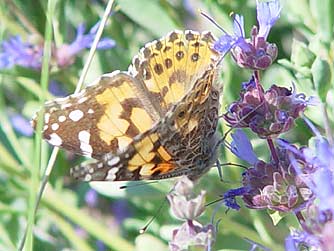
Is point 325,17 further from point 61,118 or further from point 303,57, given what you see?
point 61,118

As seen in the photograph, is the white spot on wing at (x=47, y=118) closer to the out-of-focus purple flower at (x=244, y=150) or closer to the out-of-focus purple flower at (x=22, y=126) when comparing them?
the out-of-focus purple flower at (x=244, y=150)

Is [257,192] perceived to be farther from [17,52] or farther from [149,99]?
[17,52]

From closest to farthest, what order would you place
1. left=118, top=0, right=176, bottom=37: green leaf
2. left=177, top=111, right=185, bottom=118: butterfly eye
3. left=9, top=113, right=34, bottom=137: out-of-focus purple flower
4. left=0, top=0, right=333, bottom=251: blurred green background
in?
left=177, top=111, right=185, bottom=118: butterfly eye, left=0, top=0, right=333, bottom=251: blurred green background, left=118, top=0, right=176, bottom=37: green leaf, left=9, top=113, right=34, bottom=137: out-of-focus purple flower

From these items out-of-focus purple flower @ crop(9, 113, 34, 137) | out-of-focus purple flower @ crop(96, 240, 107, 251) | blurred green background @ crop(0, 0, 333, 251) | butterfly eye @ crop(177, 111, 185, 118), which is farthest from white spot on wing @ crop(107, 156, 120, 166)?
out-of-focus purple flower @ crop(9, 113, 34, 137)

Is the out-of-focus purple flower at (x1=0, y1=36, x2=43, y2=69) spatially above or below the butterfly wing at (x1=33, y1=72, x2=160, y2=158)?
above

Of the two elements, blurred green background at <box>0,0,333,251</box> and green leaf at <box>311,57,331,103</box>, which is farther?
blurred green background at <box>0,0,333,251</box>

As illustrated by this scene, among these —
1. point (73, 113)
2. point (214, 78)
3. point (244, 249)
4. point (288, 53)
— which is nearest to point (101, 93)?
point (73, 113)

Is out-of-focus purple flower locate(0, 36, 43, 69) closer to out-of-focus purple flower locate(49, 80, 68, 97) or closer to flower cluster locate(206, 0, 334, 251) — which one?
out-of-focus purple flower locate(49, 80, 68, 97)
